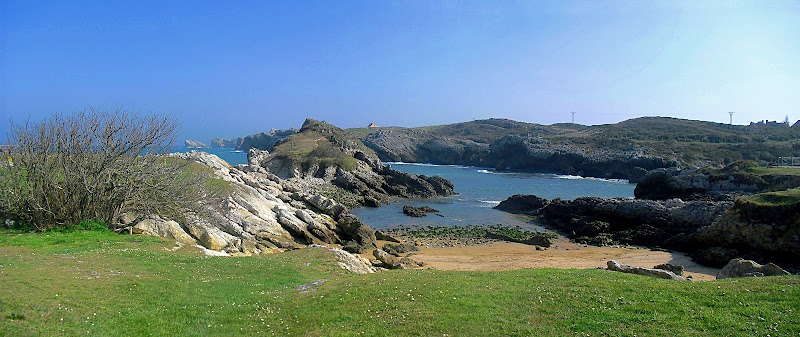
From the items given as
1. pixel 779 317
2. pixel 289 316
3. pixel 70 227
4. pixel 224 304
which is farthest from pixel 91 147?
pixel 779 317

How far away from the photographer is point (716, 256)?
2752 cm

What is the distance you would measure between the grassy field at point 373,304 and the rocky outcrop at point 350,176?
43.3 m

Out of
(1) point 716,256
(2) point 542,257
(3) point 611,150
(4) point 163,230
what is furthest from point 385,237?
(3) point 611,150

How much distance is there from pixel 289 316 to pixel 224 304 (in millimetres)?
1879

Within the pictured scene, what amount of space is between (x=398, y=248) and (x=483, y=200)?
113 ft

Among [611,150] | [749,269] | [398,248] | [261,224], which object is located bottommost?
[398,248]

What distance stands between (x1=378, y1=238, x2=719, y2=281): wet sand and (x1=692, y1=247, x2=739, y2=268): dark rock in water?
0.60 meters

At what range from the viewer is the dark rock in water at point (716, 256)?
27.1m

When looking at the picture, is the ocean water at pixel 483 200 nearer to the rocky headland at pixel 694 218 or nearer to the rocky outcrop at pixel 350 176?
the rocky outcrop at pixel 350 176

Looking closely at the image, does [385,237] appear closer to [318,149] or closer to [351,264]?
[351,264]

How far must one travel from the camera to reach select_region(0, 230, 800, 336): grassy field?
9.60 m

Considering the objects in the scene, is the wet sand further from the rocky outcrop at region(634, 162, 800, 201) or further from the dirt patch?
the rocky outcrop at region(634, 162, 800, 201)

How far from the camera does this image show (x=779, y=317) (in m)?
9.52

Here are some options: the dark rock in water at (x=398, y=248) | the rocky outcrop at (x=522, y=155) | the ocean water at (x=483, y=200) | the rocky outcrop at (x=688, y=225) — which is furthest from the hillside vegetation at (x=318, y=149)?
the dark rock in water at (x=398, y=248)
